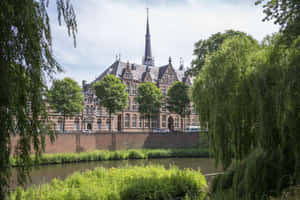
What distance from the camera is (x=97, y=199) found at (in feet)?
26.2

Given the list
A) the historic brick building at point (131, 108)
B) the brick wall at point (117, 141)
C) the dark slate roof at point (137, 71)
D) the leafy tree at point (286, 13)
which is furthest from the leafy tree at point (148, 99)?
the leafy tree at point (286, 13)

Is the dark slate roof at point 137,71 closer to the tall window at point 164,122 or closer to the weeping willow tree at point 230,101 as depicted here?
the tall window at point 164,122

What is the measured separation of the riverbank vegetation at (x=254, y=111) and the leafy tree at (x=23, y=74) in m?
4.32

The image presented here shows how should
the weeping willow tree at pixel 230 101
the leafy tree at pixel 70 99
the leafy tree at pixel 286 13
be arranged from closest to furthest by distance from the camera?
the leafy tree at pixel 286 13, the weeping willow tree at pixel 230 101, the leafy tree at pixel 70 99

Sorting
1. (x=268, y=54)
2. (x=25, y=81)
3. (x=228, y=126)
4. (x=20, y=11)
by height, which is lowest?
(x=228, y=126)

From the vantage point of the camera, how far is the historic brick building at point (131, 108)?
39.2 m

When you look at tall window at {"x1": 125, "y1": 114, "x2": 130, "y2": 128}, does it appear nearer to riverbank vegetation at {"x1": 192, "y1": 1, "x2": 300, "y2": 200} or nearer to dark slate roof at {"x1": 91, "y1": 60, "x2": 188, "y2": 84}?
dark slate roof at {"x1": 91, "y1": 60, "x2": 188, "y2": 84}

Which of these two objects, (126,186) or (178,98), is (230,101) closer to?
(126,186)

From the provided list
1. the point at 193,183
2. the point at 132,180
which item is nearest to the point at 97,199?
the point at 132,180

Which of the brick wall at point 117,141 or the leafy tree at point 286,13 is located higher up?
the leafy tree at point 286,13

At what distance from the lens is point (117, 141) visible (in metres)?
31.3

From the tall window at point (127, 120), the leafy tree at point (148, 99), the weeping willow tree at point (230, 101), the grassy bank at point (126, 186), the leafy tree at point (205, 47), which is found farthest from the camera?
the tall window at point (127, 120)

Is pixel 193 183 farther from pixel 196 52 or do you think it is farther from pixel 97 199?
pixel 196 52

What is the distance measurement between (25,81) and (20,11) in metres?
0.72
